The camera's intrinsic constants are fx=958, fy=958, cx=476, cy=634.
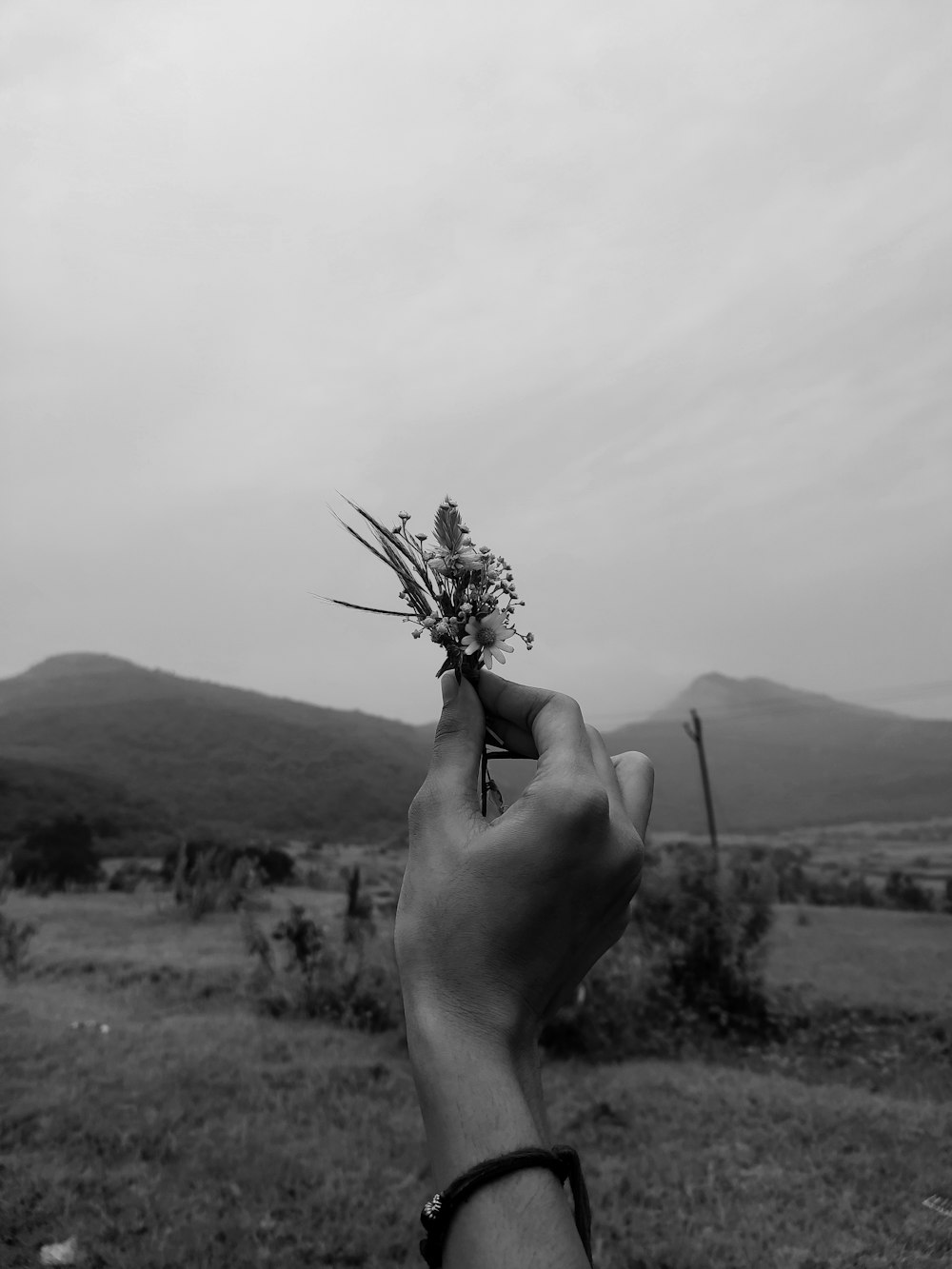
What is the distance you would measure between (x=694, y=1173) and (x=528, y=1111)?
5933 millimetres

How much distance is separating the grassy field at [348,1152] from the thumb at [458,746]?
4.43m

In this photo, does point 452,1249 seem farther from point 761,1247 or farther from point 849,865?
point 849,865

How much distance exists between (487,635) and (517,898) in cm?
126

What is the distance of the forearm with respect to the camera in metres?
1.32

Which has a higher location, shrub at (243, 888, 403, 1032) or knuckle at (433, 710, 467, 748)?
knuckle at (433, 710, 467, 748)

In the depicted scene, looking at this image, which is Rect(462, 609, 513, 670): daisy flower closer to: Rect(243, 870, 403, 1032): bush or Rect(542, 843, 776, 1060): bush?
Rect(542, 843, 776, 1060): bush

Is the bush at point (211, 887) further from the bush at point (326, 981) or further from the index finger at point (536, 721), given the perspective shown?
the index finger at point (536, 721)

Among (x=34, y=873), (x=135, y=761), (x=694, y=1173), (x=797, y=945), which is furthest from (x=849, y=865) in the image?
(x=135, y=761)

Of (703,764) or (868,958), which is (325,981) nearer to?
(868,958)

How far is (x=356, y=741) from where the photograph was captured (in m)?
54.6

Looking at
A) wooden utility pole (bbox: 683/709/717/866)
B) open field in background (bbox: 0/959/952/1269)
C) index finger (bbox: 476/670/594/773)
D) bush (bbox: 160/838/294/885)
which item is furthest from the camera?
wooden utility pole (bbox: 683/709/717/866)

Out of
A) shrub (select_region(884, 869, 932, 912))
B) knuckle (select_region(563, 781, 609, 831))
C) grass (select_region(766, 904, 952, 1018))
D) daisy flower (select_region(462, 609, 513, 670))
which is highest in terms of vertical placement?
daisy flower (select_region(462, 609, 513, 670))

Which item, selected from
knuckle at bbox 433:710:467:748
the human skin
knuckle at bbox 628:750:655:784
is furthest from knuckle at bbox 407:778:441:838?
Result: knuckle at bbox 628:750:655:784

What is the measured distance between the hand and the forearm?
0.05 metres
